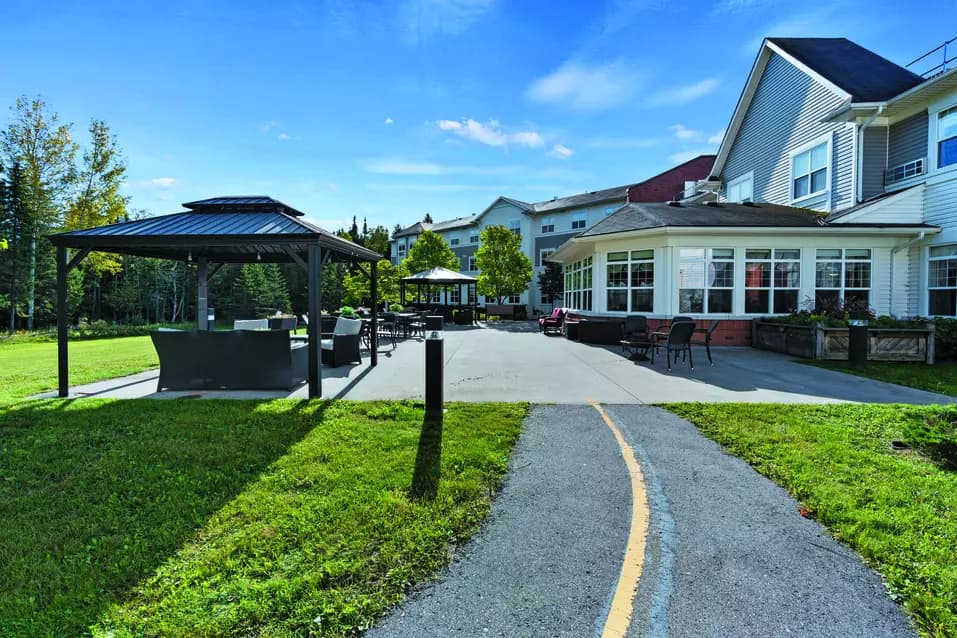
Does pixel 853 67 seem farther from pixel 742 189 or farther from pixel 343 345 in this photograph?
pixel 343 345

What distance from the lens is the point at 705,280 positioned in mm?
13266

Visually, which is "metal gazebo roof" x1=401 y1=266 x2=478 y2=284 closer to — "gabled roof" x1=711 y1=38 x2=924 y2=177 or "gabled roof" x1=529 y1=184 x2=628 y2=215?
"gabled roof" x1=711 y1=38 x2=924 y2=177

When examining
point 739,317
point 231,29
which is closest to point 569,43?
point 231,29

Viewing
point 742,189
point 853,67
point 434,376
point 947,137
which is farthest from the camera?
point 742,189

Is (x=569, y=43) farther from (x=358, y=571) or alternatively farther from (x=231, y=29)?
(x=358, y=571)

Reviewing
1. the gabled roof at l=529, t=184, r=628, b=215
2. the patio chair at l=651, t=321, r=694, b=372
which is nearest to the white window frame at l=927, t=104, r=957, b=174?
the patio chair at l=651, t=321, r=694, b=372

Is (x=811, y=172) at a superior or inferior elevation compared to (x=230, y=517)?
superior

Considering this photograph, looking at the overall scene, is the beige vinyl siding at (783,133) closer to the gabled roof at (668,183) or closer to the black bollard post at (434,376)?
the gabled roof at (668,183)

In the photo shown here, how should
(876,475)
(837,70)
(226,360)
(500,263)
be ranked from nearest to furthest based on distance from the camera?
(876,475) → (226,360) → (837,70) → (500,263)

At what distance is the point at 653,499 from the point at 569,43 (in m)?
13.0

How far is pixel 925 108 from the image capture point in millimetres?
12297

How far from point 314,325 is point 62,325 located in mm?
4148

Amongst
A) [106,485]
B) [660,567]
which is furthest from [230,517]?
[660,567]

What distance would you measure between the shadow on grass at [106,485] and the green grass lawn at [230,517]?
0.5 inches
